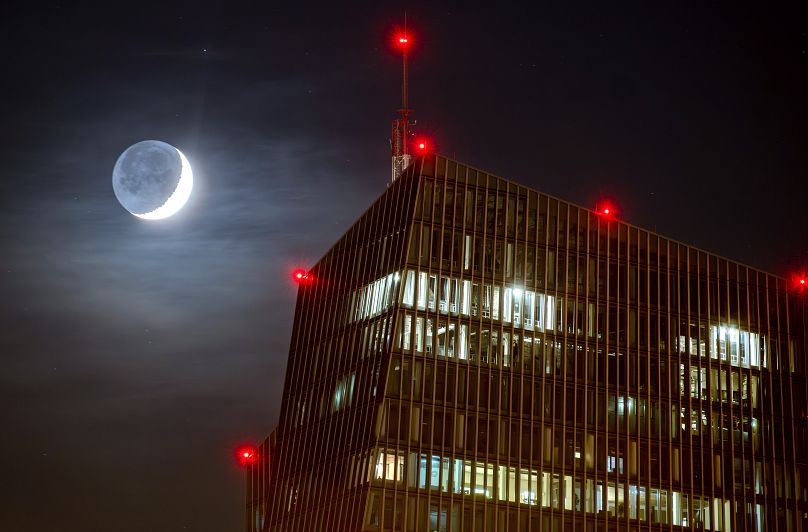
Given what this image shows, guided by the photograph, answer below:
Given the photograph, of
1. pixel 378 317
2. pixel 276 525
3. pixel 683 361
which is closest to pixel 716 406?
pixel 683 361

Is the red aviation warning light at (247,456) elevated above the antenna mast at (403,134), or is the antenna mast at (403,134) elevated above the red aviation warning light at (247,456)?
the antenna mast at (403,134)

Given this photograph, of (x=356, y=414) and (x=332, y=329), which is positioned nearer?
(x=356, y=414)

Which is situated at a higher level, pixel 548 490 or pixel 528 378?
pixel 528 378

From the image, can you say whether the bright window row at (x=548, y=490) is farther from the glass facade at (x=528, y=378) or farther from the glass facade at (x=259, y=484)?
the glass facade at (x=259, y=484)

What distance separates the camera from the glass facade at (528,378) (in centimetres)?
11356

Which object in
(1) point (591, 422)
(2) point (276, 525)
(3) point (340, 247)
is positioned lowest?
(2) point (276, 525)

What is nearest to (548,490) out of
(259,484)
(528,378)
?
(528,378)

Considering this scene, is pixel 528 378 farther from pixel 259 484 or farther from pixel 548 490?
pixel 259 484

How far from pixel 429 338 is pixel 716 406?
95.1 feet

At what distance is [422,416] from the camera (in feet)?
371

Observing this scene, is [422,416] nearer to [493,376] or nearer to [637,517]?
[493,376]

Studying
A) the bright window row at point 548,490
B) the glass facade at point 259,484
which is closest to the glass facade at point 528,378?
the bright window row at point 548,490

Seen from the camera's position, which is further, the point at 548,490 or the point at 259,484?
the point at 259,484

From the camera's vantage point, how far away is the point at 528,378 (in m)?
118
